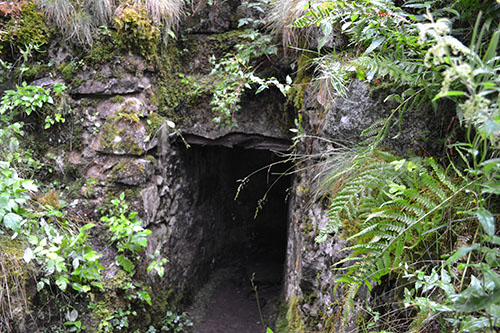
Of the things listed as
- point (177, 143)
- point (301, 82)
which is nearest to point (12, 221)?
point (177, 143)

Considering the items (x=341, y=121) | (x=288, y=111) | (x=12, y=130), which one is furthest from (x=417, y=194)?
(x=12, y=130)

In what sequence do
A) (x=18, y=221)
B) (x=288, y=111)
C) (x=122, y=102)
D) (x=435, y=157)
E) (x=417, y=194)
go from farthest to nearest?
(x=288, y=111) < (x=122, y=102) < (x=18, y=221) < (x=435, y=157) < (x=417, y=194)

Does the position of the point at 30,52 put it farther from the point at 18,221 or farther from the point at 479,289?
the point at 479,289

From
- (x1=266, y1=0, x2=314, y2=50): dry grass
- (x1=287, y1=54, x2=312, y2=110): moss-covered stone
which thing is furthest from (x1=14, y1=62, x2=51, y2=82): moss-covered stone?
(x1=287, y1=54, x2=312, y2=110): moss-covered stone

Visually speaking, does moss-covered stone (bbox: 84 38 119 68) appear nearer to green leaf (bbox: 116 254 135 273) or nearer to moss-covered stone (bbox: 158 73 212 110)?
moss-covered stone (bbox: 158 73 212 110)

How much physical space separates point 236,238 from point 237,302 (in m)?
1.36

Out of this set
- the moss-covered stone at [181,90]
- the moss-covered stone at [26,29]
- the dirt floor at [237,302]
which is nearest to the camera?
the moss-covered stone at [26,29]

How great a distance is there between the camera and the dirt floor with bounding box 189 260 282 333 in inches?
169

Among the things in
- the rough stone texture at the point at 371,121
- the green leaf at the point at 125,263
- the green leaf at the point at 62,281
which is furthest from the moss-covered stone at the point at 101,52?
the rough stone texture at the point at 371,121

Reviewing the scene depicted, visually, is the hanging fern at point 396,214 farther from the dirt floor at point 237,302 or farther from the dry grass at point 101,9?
the dry grass at point 101,9

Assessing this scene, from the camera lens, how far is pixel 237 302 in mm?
4844

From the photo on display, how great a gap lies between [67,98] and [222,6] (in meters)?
1.82

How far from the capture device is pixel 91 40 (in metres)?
3.35

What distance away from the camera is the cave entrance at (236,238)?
446 centimetres
